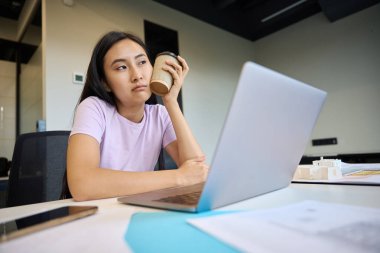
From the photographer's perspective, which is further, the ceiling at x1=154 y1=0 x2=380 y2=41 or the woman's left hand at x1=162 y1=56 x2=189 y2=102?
the ceiling at x1=154 y1=0 x2=380 y2=41

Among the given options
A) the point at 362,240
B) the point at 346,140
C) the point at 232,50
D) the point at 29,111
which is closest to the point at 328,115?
the point at 346,140

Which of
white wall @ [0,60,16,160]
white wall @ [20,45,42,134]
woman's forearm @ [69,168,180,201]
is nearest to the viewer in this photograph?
woman's forearm @ [69,168,180,201]

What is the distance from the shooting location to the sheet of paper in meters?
0.21

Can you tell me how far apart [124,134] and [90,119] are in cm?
22

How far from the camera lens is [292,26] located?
336cm

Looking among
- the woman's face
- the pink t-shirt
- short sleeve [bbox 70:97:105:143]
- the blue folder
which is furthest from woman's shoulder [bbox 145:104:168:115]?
the blue folder

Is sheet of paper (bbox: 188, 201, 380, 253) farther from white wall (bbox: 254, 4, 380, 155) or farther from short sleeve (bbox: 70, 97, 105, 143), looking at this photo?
white wall (bbox: 254, 4, 380, 155)

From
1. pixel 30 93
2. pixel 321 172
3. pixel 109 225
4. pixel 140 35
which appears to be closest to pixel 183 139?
pixel 321 172

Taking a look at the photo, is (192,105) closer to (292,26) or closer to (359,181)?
(292,26)

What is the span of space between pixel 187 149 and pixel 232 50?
9.52 ft

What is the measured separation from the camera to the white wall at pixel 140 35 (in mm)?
1864

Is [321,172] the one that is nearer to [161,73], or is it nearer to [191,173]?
[191,173]

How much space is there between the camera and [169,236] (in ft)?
0.90

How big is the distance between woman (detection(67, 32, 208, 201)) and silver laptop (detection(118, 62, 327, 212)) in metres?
0.25
